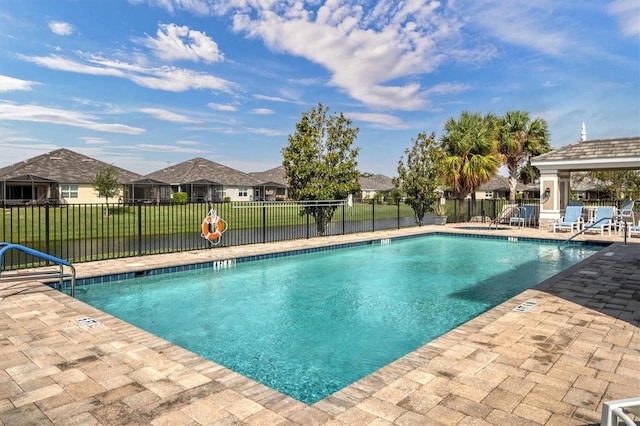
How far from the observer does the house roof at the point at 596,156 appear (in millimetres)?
15312

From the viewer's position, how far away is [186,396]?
285cm

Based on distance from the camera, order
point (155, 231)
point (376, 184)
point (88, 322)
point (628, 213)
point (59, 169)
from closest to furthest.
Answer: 1. point (88, 322)
2. point (155, 231)
3. point (628, 213)
4. point (59, 169)
5. point (376, 184)

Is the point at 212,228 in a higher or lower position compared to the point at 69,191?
lower

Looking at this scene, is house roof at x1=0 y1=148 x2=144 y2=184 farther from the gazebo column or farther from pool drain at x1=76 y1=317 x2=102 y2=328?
the gazebo column

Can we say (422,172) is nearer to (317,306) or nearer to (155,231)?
(155,231)

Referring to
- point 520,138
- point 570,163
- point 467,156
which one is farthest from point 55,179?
point 570,163

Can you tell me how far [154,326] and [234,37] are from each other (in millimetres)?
16808

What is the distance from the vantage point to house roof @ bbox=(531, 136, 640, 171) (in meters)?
15.3

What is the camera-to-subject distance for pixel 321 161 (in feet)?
46.6

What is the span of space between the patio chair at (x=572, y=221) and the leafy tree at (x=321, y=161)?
7923 millimetres

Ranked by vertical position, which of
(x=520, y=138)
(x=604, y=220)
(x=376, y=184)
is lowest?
(x=604, y=220)

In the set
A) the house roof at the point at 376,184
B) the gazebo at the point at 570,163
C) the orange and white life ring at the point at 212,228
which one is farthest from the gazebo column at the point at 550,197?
the house roof at the point at 376,184

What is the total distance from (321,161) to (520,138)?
50.7 feet

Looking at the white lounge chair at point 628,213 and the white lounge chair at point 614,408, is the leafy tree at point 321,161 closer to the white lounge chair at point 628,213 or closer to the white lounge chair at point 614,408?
the white lounge chair at point 628,213
